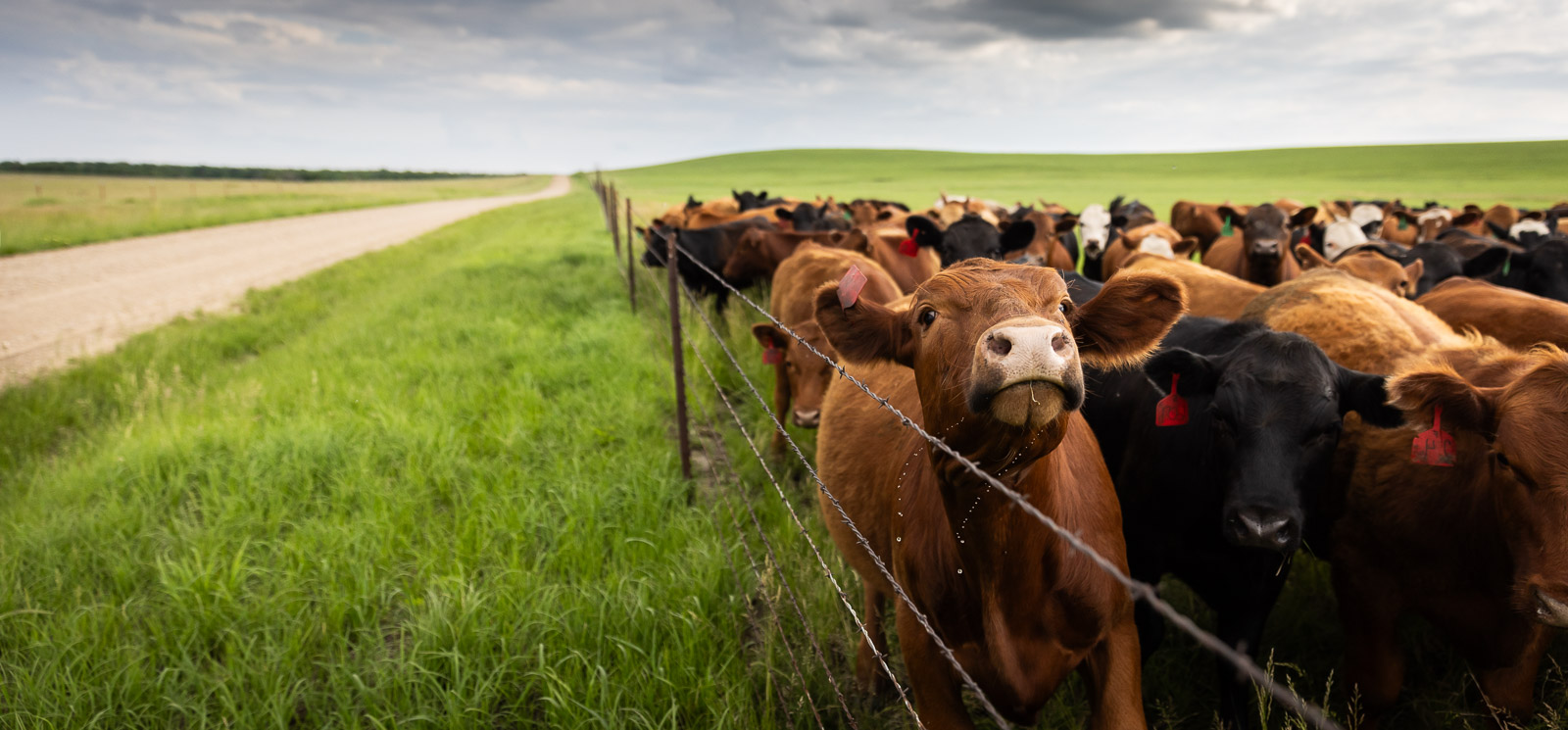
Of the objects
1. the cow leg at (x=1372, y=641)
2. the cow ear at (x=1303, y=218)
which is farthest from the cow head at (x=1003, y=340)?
the cow ear at (x=1303, y=218)

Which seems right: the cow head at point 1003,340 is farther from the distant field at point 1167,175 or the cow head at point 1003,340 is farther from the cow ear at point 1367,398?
the distant field at point 1167,175

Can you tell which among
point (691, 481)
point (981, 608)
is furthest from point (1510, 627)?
point (691, 481)

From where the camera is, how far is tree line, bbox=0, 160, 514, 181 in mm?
84312

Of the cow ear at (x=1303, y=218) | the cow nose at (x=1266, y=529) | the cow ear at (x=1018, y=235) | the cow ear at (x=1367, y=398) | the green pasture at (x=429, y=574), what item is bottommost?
the green pasture at (x=429, y=574)

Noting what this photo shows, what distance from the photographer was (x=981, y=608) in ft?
7.07

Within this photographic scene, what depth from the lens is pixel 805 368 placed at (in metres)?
5.27

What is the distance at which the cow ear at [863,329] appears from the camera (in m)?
2.21

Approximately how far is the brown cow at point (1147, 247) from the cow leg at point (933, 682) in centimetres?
675

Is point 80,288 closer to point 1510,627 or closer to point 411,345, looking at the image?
point 411,345

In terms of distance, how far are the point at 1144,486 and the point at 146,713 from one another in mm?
3878

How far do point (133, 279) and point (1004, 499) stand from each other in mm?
15802

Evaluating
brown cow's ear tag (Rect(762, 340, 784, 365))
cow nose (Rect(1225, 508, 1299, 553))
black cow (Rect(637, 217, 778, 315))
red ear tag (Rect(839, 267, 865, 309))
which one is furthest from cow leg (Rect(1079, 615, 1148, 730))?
black cow (Rect(637, 217, 778, 315))

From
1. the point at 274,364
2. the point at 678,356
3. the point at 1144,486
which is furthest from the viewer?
the point at 274,364

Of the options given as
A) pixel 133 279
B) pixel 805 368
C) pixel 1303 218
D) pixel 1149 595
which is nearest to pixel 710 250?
pixel 805 368
